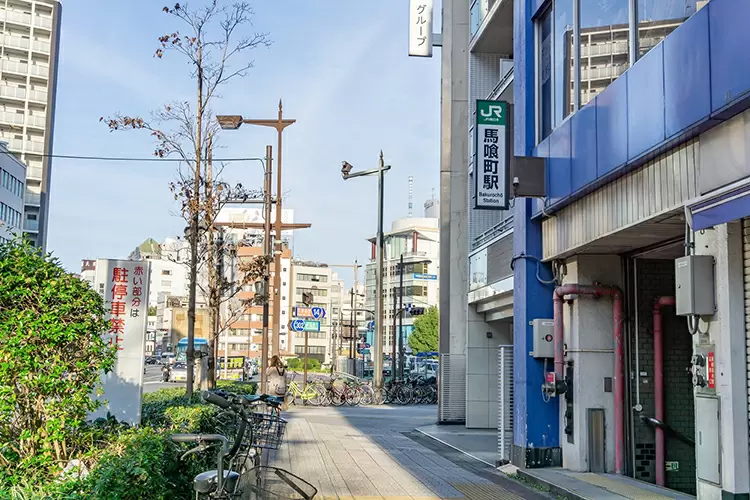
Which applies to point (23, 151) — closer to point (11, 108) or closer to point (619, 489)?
point (11, 108)

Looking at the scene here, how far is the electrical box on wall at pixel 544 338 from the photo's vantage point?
12.8 meters

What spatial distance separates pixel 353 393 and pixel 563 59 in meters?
22.2

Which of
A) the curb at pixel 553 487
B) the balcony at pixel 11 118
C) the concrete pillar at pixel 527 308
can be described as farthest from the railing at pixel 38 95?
the curb at pixel 553 487

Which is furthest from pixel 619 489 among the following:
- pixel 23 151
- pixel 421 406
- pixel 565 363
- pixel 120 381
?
pixel 23 151

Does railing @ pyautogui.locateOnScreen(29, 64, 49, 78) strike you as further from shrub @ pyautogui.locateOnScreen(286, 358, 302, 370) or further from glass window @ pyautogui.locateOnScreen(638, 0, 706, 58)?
glass window @ pyautogui.locateOnScreen(638, 0, 706, 58)

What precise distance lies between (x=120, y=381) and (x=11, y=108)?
7412 cm

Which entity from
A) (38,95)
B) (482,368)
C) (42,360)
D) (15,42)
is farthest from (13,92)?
(42,360)

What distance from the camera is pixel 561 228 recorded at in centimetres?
1227

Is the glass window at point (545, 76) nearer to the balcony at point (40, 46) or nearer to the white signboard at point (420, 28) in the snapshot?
the white signboard at point (420, 28)

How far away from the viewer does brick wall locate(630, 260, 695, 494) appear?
1206 centimetres

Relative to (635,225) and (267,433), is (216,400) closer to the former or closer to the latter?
(267,433)

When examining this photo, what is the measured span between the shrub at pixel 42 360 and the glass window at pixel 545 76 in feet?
26.8

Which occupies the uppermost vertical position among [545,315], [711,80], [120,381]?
[711,80]

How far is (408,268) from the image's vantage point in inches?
4951
